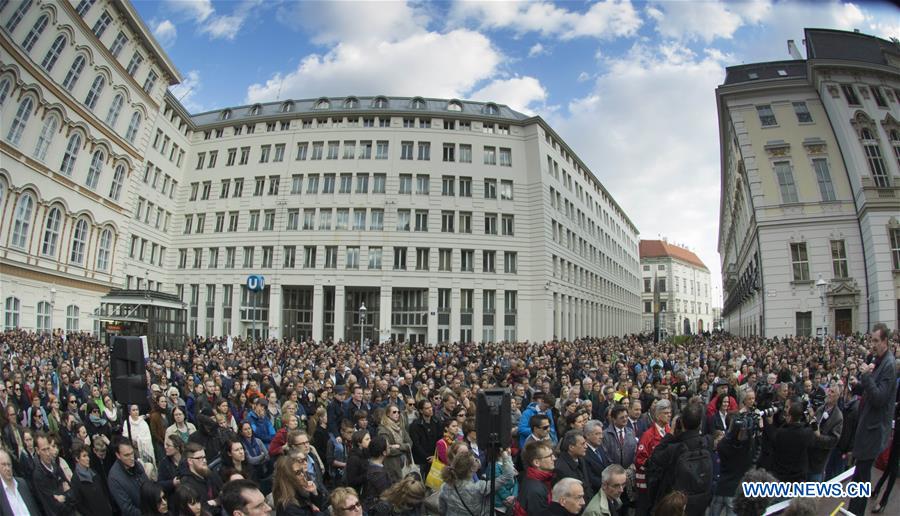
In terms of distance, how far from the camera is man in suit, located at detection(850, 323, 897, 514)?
5.14m

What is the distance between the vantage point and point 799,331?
101 feet

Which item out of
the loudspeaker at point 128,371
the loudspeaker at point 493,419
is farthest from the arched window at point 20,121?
the loudspeaker at point 493,419

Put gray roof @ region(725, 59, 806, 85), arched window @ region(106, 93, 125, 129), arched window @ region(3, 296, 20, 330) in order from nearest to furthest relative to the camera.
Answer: arched window @ region(3, 296, 20, 330)
gray roof @ region(725, 59, 806, 85)
arched window @ region(106, 93, 125, 129)

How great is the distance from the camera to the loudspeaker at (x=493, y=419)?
17.8 feet

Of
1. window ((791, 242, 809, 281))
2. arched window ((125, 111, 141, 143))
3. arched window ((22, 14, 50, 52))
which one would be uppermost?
arched window ((22, 14, 50, 52))

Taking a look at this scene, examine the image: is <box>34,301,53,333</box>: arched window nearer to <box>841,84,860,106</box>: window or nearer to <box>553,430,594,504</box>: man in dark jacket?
<box>553,430,594,504</box>: man in dark jacket

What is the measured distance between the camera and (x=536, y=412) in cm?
834

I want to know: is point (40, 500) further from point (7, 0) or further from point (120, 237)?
point (120, 237)

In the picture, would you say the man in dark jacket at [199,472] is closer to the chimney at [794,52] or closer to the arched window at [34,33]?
the arched window at [34,33]

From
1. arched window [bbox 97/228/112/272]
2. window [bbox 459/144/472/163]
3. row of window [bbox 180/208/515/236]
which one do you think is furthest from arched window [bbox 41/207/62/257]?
window [bbox 459/144/472/163]

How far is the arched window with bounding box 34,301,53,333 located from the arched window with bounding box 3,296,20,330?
1611 millimetres

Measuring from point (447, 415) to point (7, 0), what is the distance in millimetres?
35717

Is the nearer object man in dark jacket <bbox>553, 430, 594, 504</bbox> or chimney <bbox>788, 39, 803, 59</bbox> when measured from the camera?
man in dark jacket <bbox>553, 430, 594, 504</bbox>

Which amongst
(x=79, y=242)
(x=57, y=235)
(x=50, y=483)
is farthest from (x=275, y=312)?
(x=50, y=483)
